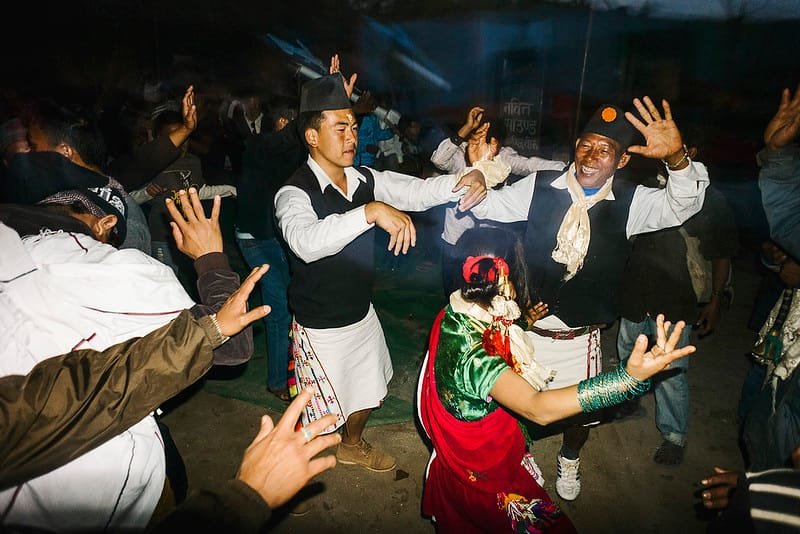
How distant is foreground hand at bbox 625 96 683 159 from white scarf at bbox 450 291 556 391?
3.91 feet

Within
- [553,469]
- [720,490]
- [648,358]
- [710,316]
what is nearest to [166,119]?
[648,358]

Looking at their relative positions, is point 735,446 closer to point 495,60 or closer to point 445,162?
point 445,162

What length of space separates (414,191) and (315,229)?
0.79 metres

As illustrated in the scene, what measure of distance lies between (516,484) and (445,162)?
3.78 m

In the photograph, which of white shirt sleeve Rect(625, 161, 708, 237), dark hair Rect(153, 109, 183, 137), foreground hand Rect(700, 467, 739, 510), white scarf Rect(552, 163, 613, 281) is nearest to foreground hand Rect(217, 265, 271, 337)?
foreground hand Rect(700, 467, 739, 510)

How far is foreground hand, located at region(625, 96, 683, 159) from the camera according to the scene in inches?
91.6

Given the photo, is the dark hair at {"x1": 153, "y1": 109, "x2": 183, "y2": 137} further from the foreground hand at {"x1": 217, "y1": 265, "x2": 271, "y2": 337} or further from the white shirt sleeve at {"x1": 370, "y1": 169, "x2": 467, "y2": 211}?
the foreground hand at {"x1": 217, "y1": 265, "x2": 271, "y2": 337}

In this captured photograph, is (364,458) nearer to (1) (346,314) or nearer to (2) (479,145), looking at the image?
(1) (346,314)

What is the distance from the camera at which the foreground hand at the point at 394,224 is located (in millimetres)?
2086

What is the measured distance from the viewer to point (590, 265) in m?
2.74

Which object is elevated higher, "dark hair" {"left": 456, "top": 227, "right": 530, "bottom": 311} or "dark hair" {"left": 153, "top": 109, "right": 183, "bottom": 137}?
"dark hair" {"left": 153, "top": 109, "right": 183, "bottom": 137}

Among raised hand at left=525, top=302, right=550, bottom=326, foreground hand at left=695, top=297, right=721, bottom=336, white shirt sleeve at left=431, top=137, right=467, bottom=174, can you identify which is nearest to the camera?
raised hand at left=525, top=302, right=550, bottom=326

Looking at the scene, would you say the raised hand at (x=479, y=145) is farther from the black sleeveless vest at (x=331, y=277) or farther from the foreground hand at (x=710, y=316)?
the foreground hand at (x=710, y=316)

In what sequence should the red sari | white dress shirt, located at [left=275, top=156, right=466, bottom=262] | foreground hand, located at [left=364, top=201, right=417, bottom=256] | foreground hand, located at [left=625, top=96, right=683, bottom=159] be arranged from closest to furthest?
the red sari
foreground hand, located at [left=364, top=201, right=417, bottom=256]
white dress shirt, located at [left=275, top=156, right=466, bottom=262]
foreground hand, located at [left=625, top=96, right=683, bottom=159]
